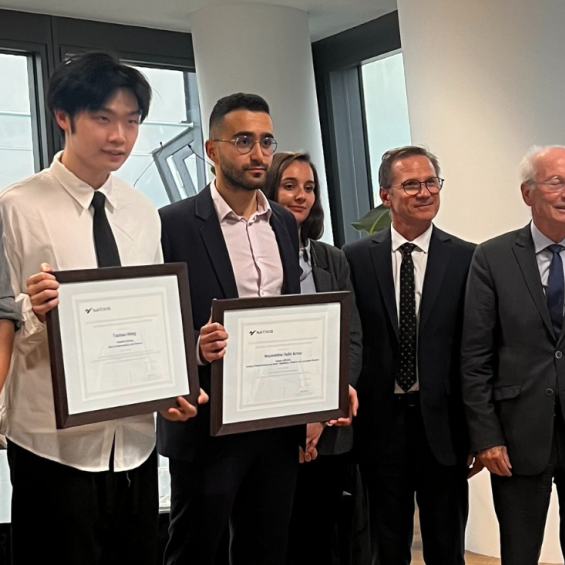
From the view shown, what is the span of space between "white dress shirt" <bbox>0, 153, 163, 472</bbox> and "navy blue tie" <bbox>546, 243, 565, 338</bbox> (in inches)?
53.4

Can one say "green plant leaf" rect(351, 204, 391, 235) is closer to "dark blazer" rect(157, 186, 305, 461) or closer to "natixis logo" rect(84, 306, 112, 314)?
"dark blazer" rect(157, 186, 305, 461)

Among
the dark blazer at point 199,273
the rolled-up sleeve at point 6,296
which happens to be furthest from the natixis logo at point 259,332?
the rolled-up sleeve at point 6,296


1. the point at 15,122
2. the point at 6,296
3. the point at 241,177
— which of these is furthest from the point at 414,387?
the point at 15,122

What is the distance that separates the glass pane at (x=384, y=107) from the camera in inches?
219

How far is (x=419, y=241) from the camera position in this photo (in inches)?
123

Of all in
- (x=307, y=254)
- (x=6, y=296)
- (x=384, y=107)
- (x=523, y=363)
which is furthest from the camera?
(x=384, y=107)

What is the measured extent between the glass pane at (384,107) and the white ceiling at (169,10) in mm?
337

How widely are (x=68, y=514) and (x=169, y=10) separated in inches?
144

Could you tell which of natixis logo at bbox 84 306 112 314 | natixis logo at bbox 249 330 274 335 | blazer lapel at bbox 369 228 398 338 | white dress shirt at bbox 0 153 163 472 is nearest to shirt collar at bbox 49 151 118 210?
white dress shirt at bbox 0 153 163 472

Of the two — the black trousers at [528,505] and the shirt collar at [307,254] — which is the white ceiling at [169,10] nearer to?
the shirt collar at [307,254]

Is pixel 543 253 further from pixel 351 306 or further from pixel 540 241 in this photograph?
pixel 351 306

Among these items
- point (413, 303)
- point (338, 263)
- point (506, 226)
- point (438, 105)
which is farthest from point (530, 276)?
point (438, 105)

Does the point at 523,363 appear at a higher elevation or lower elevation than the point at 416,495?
higher

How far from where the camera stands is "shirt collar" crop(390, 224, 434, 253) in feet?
10.2
